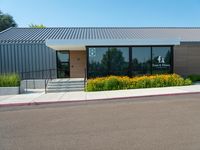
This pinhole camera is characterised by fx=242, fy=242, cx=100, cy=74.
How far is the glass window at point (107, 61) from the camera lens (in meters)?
18.6

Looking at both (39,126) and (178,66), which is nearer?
(39,126)

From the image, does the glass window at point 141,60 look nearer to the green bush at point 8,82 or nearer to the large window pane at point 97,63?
the large window pane at point 97,63

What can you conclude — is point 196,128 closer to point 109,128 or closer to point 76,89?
point 109,128

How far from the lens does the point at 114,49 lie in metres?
18.6

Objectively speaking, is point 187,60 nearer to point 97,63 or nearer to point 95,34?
point 95,34

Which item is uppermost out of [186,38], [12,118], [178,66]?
[186,38]

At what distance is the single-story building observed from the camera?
1848cm

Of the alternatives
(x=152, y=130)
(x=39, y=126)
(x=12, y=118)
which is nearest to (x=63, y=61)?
(x=12, y=118)

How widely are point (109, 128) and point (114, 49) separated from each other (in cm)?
1214

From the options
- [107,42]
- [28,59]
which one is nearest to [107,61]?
[107,42]

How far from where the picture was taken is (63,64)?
2320 centimetres

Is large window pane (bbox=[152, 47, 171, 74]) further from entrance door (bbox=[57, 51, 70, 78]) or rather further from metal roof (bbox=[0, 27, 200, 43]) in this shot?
entrance door (bbox=[57, 51, 70, 78])

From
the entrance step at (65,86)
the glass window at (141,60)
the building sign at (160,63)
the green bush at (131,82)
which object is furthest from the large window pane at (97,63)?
the building sign at (160,63)

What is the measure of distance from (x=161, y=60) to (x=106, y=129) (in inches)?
520
